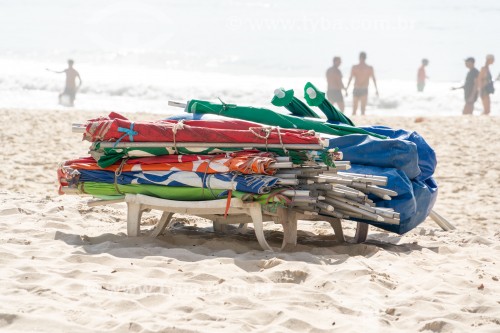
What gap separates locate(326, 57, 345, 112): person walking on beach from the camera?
17688 mm

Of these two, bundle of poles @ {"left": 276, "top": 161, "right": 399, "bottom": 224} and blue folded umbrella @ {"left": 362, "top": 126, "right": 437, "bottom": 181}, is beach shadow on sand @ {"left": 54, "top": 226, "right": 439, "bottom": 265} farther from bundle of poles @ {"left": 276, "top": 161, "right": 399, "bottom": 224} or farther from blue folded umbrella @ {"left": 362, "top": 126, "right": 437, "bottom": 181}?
blue folded umbrella @ {"left": 362, "top": 126, "right": 437, "bottom": 181}

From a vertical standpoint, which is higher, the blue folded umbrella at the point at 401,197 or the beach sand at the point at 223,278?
the blue folded umbrella at the point at 401,197

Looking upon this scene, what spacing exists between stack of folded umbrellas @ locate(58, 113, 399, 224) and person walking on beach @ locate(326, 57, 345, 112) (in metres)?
12.6

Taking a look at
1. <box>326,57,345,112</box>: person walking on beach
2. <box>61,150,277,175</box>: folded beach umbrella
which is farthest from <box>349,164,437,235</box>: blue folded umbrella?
<box>326,57,345,112</box>: person walking on beach

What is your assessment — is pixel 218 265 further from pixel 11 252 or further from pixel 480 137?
pixel 480 137

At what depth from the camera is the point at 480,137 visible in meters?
11.7

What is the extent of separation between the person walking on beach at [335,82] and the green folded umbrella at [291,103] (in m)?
12.1

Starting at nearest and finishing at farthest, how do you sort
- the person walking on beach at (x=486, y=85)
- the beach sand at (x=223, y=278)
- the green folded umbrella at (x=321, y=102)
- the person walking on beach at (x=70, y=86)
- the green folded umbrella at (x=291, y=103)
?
the beach sand at (x=223, y=278)
the green folded umbrella at (x=291, y=103)
the green folded umbrella at (x=321, y=102)
the person walking on beach at (x=486, y=85)
the person walking on beach at (x=70, y=86)

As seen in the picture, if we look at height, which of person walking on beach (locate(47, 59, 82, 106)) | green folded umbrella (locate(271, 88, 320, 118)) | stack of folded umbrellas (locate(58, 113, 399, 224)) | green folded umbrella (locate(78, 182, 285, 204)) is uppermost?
green folded umbrella (locate(271, 88, 320, 118))

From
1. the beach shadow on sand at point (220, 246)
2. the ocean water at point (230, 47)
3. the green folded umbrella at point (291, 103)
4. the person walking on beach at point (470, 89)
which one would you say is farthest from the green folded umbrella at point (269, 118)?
the ocean water at point (230, 47)

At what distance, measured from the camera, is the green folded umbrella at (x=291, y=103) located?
5.46 metres

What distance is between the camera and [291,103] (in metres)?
5.61

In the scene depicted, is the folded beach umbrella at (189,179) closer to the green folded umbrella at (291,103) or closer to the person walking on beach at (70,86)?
the green folded umbrella at (291,103)

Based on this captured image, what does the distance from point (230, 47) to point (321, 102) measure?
114 feet
